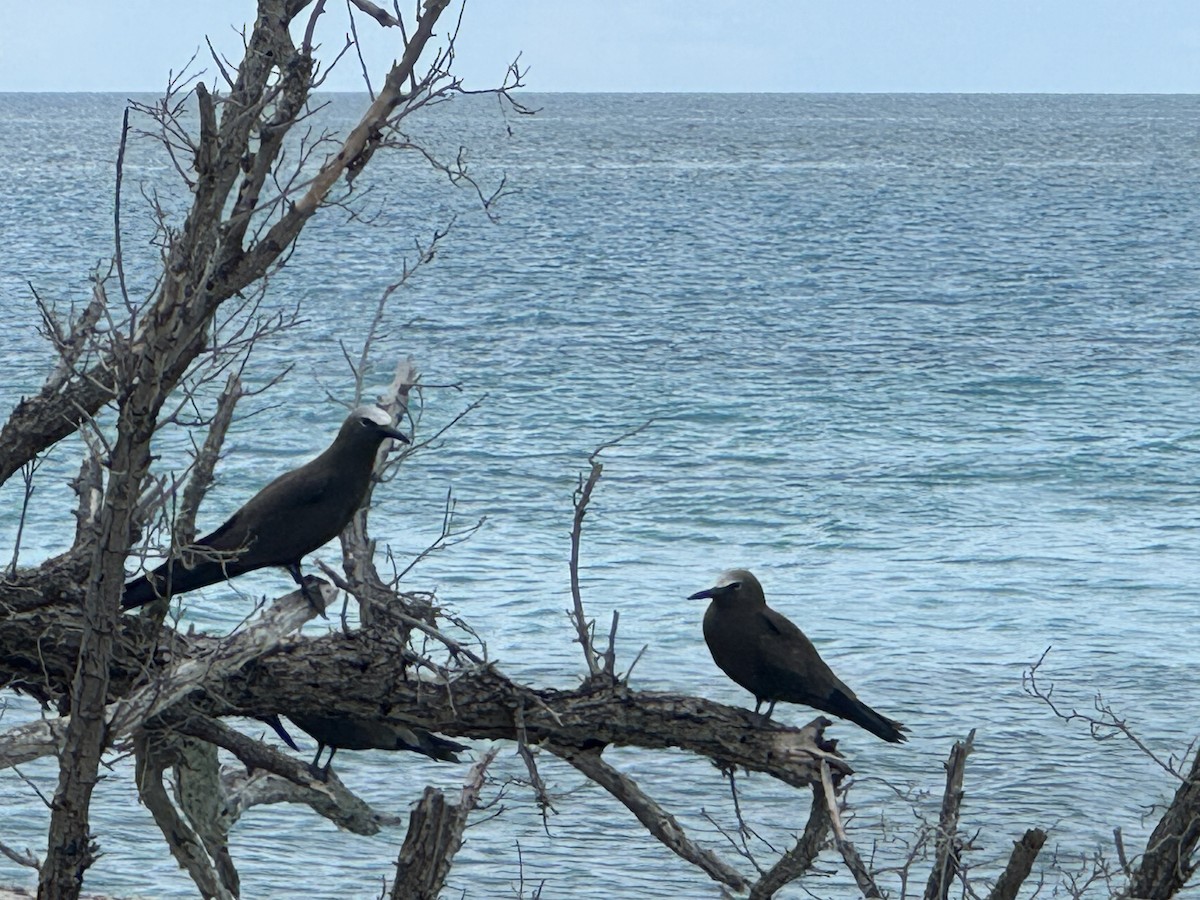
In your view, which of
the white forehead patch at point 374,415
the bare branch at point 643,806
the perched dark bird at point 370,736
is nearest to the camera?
the bare branch at point 643,806

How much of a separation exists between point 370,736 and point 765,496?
17.3 m

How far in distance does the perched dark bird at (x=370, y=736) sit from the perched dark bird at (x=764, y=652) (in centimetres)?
154

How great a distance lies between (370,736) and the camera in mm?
6832

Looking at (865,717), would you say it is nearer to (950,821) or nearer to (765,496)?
(950,821)

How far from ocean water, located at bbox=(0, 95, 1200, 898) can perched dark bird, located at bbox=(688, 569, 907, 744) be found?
1.21 meters

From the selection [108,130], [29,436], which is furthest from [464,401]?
[108,130]

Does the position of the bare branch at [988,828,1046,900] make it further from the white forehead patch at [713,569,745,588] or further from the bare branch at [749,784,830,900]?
the white forehead patch at [713,569,745,588]

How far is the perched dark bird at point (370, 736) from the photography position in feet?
22.0

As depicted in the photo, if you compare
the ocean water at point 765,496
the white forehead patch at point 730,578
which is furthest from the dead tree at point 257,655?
the white forehead patch at point 730,578

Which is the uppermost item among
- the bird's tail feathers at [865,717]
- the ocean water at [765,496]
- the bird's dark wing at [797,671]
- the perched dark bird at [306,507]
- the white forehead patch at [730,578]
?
the perched dark bird at [306,507]

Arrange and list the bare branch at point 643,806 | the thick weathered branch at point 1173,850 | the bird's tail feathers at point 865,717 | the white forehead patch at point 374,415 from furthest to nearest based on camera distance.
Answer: the bird's tail feathers at point 865,717
the white forehead patch at point 374,415
the thick weathered branch at point 1173,850
the bare branch at point 643,806

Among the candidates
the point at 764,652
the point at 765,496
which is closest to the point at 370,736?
the point at 764,652

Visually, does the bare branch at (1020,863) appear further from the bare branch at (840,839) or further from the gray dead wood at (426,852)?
the gray dead wood at (426,852)

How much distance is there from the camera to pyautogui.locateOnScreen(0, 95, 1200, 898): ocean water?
1266cm
